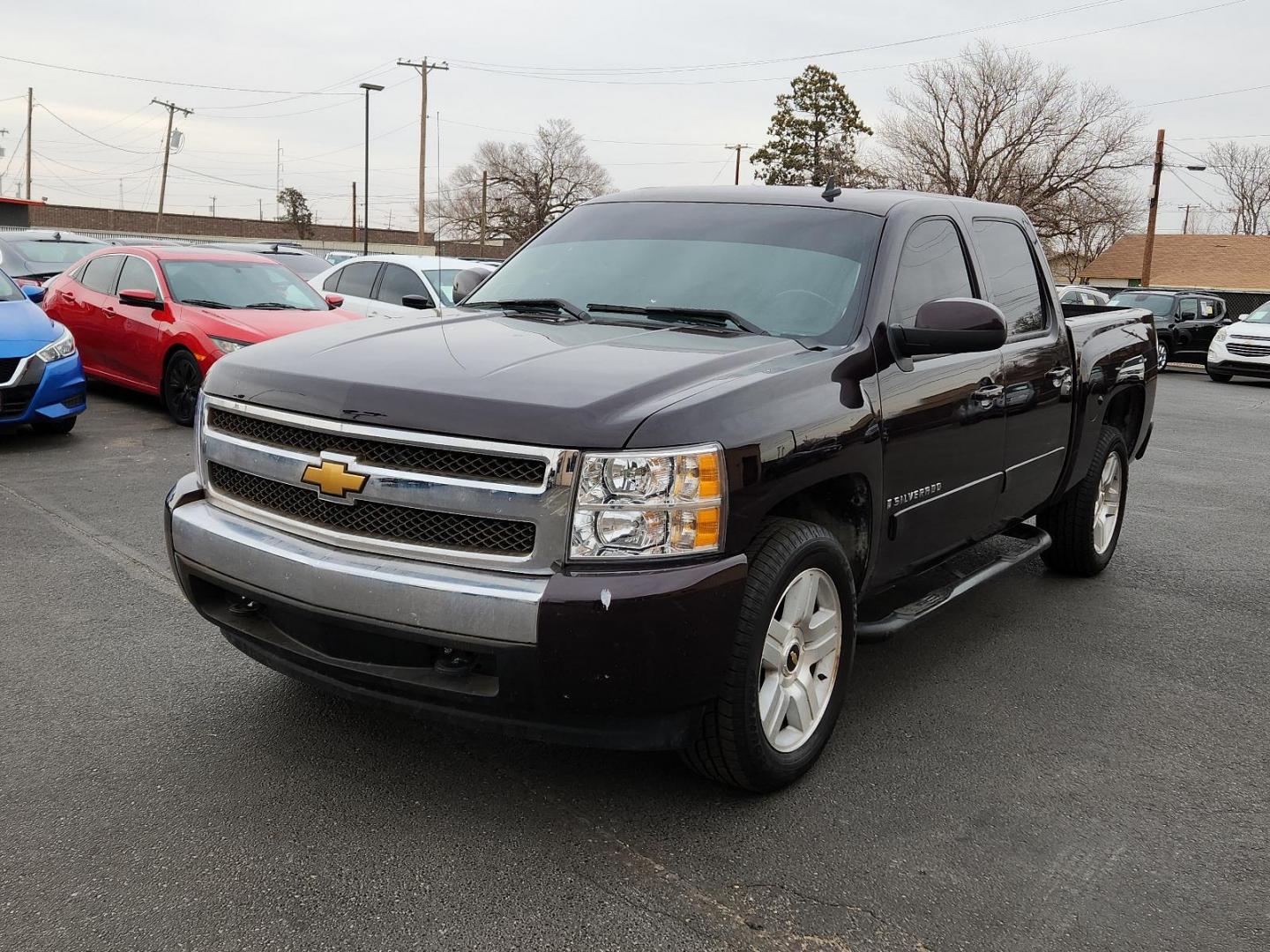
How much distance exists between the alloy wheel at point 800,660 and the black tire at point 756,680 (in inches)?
2.0

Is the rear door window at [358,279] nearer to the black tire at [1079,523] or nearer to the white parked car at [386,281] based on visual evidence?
the white parked car at [386,281]

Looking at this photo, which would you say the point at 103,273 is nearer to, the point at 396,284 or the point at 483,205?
the point at 396,284

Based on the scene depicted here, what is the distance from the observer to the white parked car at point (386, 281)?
12430 mm

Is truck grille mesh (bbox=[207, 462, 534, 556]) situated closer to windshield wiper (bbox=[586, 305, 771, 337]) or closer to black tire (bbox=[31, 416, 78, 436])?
windshield wiper (bbox=[586, 305, 771, 337])

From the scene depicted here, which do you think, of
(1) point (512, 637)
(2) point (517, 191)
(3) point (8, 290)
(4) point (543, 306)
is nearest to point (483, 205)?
(2) point (517, 191)

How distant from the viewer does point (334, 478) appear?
306 cm

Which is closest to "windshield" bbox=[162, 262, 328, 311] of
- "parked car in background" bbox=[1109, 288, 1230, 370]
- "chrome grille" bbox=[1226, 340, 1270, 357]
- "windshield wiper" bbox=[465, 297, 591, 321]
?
"windshield wiper" bbox=[465, 297, 591, 321]

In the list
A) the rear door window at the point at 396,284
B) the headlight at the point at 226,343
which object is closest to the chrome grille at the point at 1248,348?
the rear door window at the point at 396,284

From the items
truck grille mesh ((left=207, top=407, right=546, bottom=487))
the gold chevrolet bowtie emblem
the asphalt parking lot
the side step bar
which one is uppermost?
truck grille mesh ((left=207, top=407, right=546, bottom=487))

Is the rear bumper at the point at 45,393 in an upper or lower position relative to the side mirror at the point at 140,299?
lower

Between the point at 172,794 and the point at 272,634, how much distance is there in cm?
53

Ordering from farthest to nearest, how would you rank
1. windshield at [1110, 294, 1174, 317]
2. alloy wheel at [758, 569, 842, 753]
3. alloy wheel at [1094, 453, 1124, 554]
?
windshield at [1110, 294, 1174, 317] < alloy wheel at [1094, 453, 1124, 554] < alloy wheel at [758, 569, 842, 753]

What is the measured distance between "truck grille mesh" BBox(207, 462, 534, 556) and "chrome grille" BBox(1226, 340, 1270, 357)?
71.3 feet

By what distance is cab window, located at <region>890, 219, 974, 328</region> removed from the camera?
4070mm
